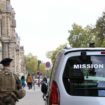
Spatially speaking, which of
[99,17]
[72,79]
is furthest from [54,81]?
[99,17]

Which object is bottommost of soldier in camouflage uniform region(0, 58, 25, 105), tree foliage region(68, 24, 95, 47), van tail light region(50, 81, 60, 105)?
van tail light region(50, 81, 60, 105)

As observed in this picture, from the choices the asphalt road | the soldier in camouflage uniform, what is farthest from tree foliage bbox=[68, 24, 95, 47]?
the soldier in camouflage uniform

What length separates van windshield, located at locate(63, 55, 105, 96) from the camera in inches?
412

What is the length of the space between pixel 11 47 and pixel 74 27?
1323 inches

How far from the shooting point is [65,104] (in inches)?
409

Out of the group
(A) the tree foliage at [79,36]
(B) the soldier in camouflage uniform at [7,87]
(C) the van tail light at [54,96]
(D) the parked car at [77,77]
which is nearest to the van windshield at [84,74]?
(D) the parked car at [77,77]

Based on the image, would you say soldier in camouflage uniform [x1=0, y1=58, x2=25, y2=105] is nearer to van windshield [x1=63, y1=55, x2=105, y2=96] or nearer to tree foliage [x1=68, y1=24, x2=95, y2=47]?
van windshield [x1=63, y1=55, x2=105, y2=96]

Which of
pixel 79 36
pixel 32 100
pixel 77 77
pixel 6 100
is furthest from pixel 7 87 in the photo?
pixel 79 36

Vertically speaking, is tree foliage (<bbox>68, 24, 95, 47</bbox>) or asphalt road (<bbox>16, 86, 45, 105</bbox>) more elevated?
tree foliage (<bbox>68, 24, 95, 47</bbox>)

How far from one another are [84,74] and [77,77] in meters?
0.12

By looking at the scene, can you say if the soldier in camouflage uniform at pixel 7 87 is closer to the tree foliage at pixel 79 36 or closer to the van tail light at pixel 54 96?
the van tail light at pixel 54 96

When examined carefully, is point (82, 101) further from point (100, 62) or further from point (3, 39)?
point (3, 39)

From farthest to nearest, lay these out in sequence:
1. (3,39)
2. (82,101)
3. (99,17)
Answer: (3,39) < (99,17) < (82,101)

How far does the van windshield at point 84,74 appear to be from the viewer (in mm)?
10461
